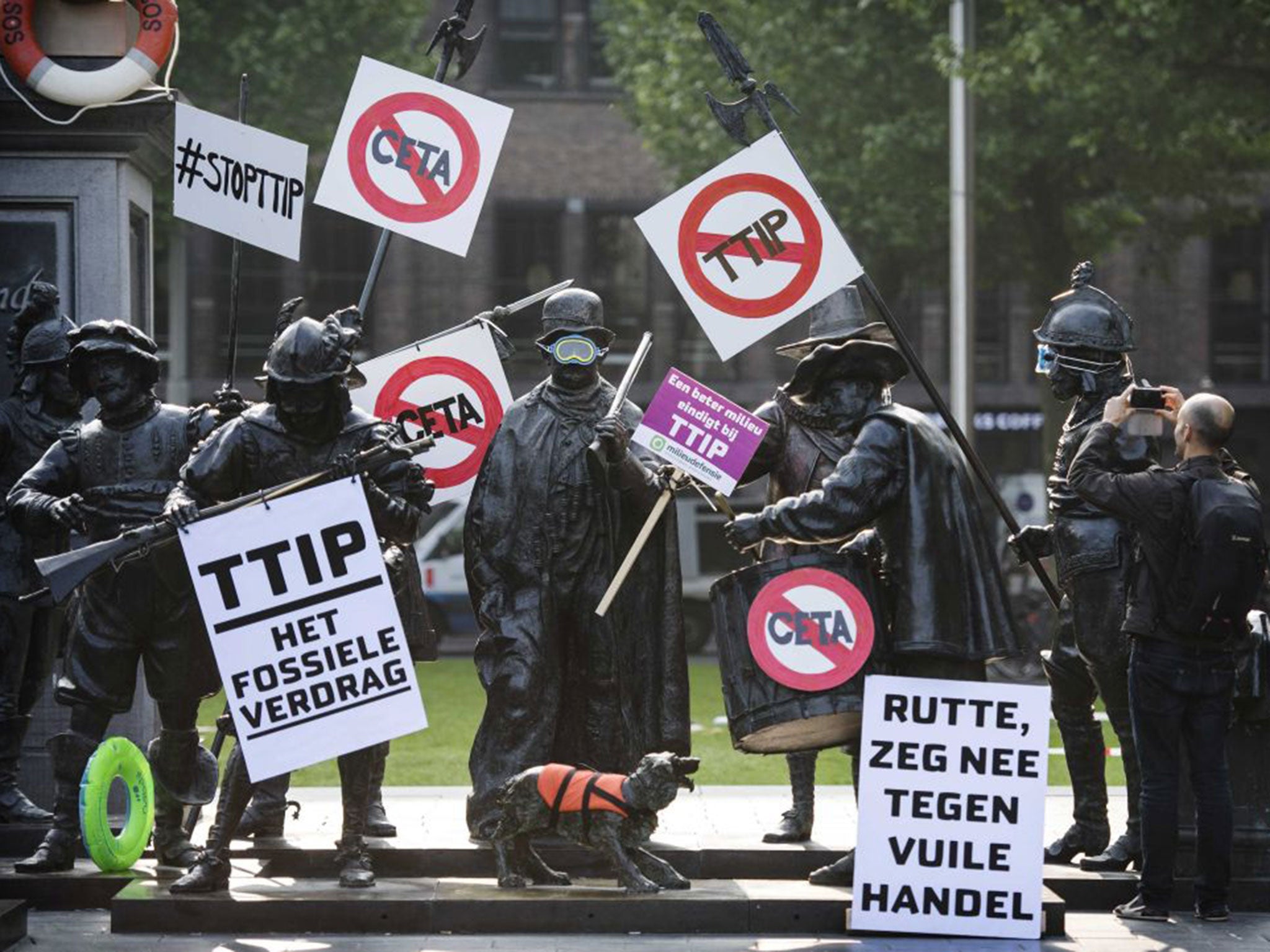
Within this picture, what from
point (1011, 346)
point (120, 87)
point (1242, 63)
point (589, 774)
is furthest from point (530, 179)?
point (589, 774)

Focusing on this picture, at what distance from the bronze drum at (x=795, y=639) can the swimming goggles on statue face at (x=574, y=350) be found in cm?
129


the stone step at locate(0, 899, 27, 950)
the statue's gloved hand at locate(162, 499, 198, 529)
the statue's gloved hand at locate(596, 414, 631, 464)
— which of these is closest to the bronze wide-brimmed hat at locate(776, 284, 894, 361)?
the statue's gloved hand at locate(596, 414, 631, 464)

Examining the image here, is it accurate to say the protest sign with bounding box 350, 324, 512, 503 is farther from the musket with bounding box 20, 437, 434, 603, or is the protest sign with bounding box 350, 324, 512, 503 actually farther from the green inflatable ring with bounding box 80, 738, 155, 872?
the green inflatable ring with bounding box 80, 738, 155, 872

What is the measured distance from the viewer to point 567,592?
390 inches

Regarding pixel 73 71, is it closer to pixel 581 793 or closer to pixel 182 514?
pixel 182 514

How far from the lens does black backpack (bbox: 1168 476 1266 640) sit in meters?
9.05

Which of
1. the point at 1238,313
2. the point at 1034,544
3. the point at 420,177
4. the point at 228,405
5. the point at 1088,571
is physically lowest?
the point at 1088,571

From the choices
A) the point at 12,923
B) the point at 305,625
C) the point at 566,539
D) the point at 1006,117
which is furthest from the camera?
the point at 1006,117

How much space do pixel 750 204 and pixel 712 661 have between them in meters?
16.6

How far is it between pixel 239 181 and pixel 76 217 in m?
0.98

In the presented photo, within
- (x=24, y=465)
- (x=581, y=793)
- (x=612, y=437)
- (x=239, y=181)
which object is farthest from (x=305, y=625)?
(x=239, y=181)

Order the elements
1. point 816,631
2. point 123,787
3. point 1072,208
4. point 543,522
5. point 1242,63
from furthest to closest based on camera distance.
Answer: point 1072,208, point 1242,63, point 123,787, point 543,522, point 816,631

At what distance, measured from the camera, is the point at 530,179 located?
40.7m

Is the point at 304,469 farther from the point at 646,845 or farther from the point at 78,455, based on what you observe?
the point at 646,845
